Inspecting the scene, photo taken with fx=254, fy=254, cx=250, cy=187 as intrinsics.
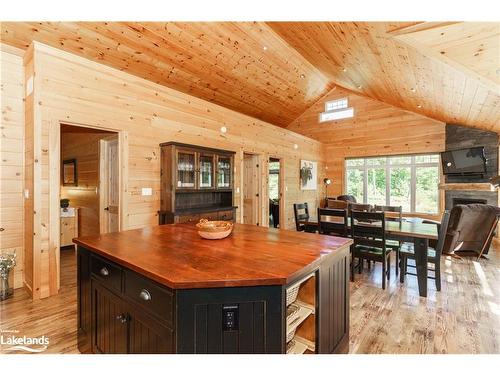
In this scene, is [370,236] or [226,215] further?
[226,215]

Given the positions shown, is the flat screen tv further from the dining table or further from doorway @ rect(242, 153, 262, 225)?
doorway @ rect(242, 153, 262, 225)

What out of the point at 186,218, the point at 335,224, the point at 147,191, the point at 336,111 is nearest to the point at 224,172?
the point at 186,218

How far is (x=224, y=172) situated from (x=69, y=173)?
10.8 feet

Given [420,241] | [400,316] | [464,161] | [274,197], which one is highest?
[464,161]

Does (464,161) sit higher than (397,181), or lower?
higher

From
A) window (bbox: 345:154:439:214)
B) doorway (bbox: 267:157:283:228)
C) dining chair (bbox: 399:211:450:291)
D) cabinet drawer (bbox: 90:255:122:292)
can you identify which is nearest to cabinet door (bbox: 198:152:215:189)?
doorway (bbox: 267:157:283:228)

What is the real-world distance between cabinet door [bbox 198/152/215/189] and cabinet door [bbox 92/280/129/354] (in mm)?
2540

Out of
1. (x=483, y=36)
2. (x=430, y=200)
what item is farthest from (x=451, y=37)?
(x=430, y=200)

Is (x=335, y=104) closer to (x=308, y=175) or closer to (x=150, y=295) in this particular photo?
(x=308, y=175)

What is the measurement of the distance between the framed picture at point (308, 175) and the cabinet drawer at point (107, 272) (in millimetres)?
6294

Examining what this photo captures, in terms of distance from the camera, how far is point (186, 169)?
12.9 ft

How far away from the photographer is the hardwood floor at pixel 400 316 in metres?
2.04

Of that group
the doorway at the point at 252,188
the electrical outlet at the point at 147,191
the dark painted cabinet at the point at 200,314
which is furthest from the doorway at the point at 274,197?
the dark painted cabinet at the point at 200,314
